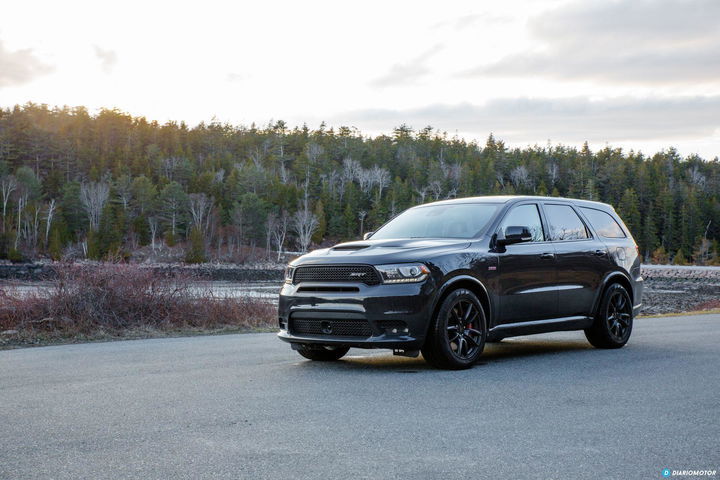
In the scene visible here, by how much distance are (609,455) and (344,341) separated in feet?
12.5

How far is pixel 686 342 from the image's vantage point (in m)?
11.6

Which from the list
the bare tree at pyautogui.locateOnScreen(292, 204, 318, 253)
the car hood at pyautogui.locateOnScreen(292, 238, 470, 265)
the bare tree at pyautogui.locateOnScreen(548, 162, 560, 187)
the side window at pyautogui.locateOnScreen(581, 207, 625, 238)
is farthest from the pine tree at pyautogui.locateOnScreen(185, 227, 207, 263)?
the bare tree at pyautogui.locateOnScreen(548, 162, 560, 187)

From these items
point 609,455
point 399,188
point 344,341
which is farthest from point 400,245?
point 399,188

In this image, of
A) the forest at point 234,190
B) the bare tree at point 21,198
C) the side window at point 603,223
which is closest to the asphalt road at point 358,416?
the side window at point 603,223

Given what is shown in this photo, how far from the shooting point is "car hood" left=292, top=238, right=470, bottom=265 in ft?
27.5

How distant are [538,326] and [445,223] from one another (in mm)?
1678

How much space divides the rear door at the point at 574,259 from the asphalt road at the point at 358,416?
70 cm

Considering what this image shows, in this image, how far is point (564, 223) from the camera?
10.5m

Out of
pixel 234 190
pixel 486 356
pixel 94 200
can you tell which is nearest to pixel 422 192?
pixel 234 190

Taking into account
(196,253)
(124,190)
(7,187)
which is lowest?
(196,253)

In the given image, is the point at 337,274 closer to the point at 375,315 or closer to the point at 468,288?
the point at 375,315

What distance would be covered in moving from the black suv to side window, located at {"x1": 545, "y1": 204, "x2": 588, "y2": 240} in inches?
0.6

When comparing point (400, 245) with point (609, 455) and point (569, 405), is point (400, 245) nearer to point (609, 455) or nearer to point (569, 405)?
point (569, 405)

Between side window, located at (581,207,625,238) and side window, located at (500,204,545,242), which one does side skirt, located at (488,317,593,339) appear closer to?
side window, located at (500,204,545,242)
